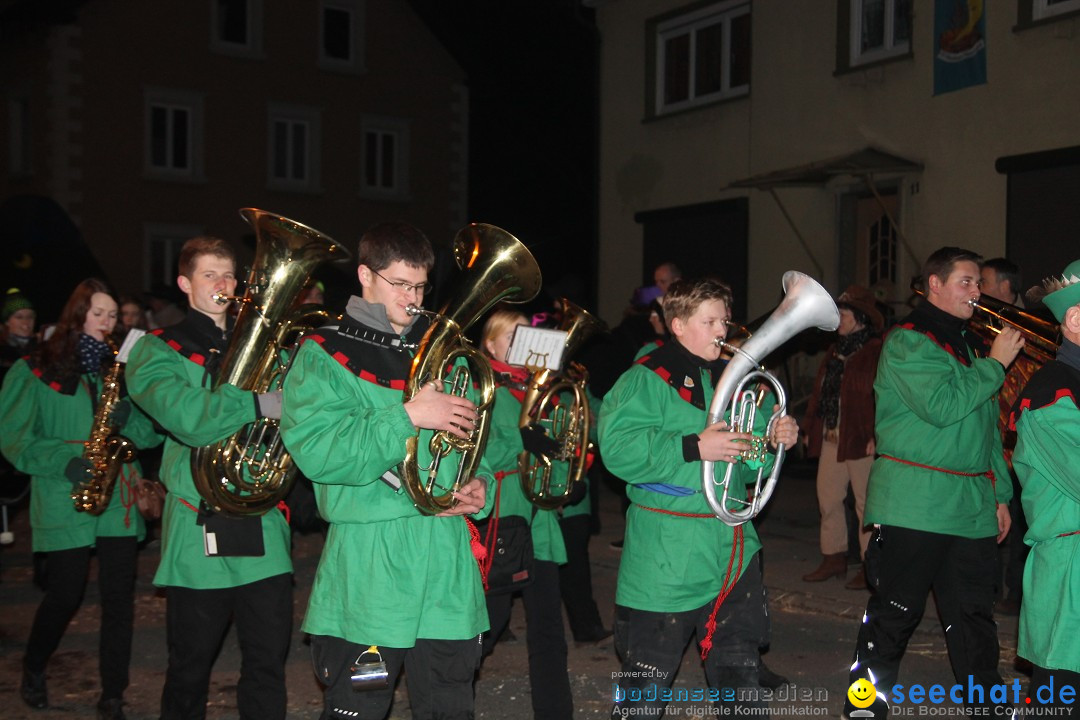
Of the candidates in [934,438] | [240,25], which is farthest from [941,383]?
[240,25]

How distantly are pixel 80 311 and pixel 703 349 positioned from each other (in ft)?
10.6

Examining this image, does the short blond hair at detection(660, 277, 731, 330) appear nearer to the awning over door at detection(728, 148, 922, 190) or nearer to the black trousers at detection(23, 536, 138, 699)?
the black trousers at detection(23, 536, 138, 699)

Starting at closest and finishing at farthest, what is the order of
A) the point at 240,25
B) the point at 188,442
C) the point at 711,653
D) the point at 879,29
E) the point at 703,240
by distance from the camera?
the point at 711,653, the point at 188,442, the point at 879,29, the point at 703,240, the point at 240,25

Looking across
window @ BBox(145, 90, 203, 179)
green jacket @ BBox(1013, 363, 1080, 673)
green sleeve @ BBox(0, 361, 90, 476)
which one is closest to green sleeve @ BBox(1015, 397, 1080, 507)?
green jacket @ BBox(1013, 363, 1080, 673)

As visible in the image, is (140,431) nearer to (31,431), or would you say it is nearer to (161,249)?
(31,431)

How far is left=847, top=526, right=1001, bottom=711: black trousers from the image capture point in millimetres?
4949

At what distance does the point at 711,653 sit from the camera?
14.3 feet

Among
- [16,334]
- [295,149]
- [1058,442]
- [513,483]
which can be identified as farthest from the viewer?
[295,149]

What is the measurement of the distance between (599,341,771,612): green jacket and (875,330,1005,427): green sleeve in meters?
0.83

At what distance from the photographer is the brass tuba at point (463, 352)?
375 centimetres

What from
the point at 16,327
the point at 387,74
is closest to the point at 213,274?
the point at 16,327

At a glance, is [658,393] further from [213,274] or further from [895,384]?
[213,274]

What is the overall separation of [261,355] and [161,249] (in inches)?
822

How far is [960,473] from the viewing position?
507 centimetres
